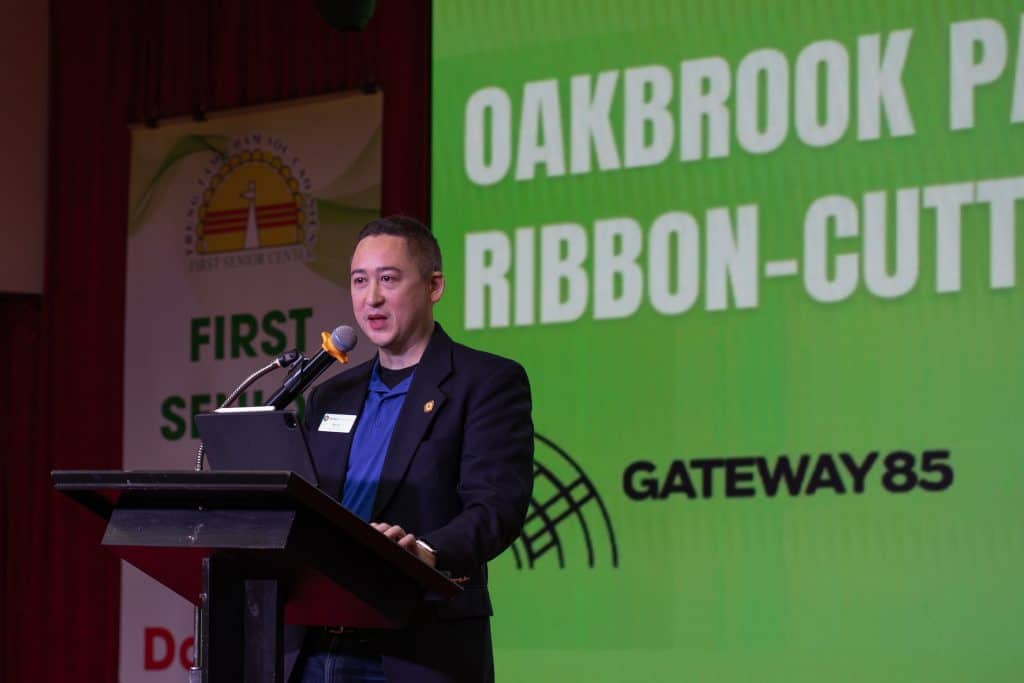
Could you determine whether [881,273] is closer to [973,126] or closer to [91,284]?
[973,126]

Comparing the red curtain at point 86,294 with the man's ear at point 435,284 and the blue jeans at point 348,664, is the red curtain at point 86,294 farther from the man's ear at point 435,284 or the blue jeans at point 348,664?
the blue jeans at point 348,664

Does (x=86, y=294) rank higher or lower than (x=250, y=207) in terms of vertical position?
lower

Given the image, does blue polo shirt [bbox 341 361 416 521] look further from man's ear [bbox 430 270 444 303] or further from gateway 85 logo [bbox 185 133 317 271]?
gateway 85 logo [bbox 185 133 317 271]

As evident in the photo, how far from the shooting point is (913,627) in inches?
153

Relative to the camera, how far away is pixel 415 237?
2.54 meters

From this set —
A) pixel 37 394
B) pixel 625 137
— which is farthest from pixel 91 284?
pixel 625 137

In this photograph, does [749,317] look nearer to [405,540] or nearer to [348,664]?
[348,664]

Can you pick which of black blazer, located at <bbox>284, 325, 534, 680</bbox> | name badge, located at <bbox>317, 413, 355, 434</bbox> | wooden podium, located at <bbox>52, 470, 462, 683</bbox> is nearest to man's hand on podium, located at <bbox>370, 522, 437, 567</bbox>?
wooden podium, located at <bbox>52, 470, 462, 683</bbox>

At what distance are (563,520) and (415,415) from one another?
2.10 metres

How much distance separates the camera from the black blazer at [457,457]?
7.64ft

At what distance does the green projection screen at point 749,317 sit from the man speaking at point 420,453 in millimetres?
1772

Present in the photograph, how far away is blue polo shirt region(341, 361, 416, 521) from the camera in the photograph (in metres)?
2.41

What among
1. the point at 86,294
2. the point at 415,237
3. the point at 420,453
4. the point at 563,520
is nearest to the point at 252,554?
the point at 420,453

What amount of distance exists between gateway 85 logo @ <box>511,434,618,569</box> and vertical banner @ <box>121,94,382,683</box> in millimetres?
1603
